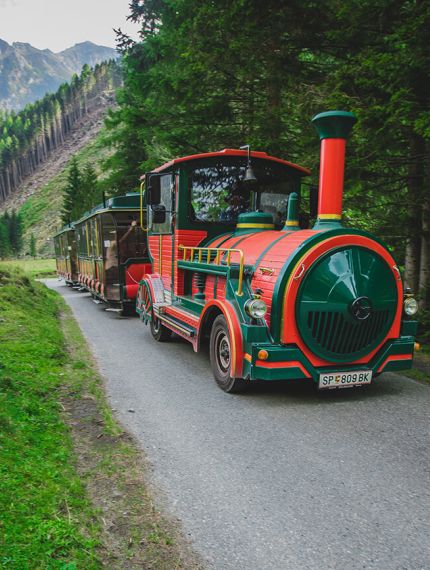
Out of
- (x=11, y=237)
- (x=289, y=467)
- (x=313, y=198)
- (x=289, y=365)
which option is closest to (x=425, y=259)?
(x=313, y=198)

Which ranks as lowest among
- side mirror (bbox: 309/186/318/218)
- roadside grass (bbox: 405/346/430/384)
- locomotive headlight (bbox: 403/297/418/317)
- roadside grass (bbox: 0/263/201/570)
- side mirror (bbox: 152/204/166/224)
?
roadside grass (bbox: 405/346/430/384)

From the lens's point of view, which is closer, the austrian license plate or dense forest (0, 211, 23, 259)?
the austrian license plate

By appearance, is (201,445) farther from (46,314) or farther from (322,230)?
(46,314)

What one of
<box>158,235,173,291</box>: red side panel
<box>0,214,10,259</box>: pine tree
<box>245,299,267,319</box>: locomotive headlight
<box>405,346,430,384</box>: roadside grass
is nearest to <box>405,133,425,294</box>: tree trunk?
<box>405,346,430,384</box>: roadside grass

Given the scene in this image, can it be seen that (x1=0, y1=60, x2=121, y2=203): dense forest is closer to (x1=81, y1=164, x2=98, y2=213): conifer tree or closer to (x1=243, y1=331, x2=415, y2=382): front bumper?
(x1=81, y1=164, x2=98, y2=213): conifer tree

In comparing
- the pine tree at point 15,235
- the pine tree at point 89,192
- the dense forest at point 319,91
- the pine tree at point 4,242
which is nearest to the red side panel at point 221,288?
the dense forest at point 319,91

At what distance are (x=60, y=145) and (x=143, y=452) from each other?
435 ft

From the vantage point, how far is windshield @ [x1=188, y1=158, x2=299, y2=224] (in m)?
6.72

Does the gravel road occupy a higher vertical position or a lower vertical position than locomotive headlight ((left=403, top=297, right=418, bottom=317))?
lower

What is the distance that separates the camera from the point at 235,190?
22.2ft

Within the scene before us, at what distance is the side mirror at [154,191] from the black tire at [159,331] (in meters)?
2.20

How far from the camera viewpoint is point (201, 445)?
12.3ft

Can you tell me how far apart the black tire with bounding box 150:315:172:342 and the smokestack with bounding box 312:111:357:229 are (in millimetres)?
3889

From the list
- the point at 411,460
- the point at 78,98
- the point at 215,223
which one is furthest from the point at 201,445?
the point at 78,98
